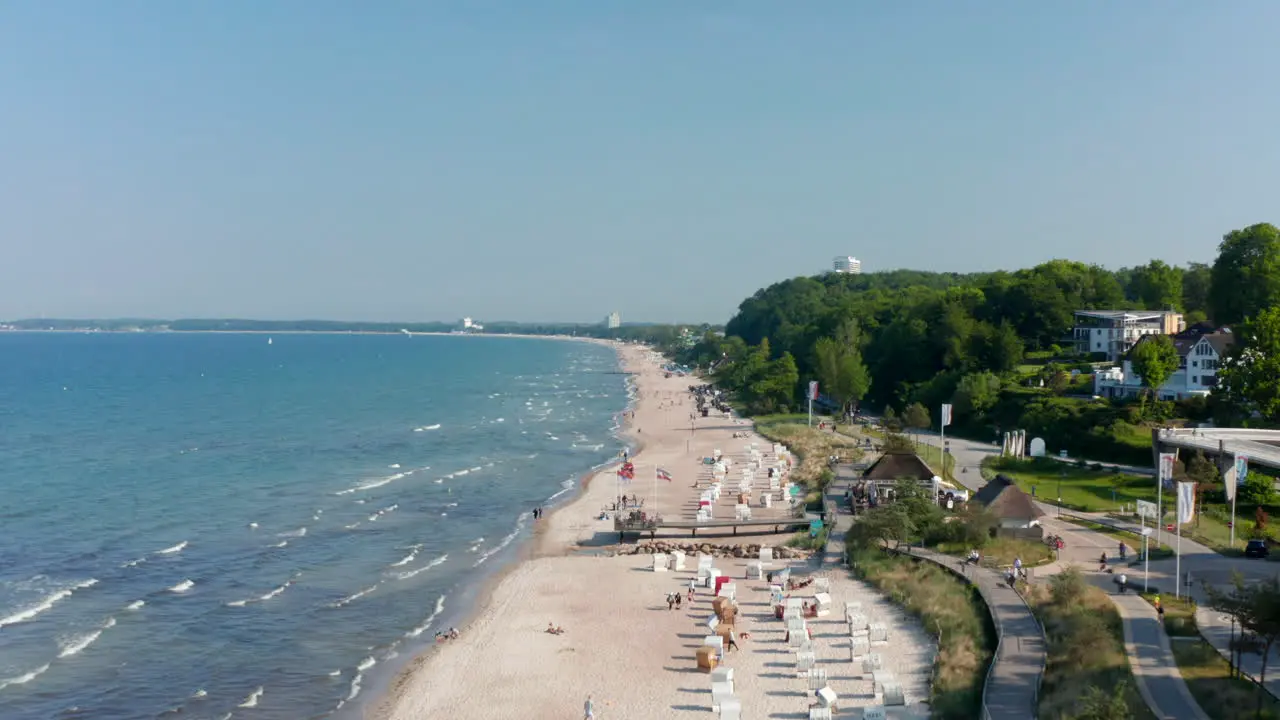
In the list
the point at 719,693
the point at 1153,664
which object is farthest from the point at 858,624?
the point at 1153,664

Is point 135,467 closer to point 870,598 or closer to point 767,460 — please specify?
point 767,460

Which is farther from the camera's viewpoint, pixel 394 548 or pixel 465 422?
pixel 465 422

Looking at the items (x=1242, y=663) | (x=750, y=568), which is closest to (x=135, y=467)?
(x=750, y=568)

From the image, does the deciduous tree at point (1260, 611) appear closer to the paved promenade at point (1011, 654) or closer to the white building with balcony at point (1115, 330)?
the paved promenade at point (1011, 654)

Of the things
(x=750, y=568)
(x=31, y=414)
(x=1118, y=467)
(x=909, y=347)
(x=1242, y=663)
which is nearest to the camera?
(x=1242, y=663)

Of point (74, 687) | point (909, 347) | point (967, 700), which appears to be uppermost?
point (909, 347)

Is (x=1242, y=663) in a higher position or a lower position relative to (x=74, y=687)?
higher

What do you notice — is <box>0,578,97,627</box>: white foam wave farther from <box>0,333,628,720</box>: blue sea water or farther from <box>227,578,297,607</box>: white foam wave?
<box>227,578,297,607</box>: white foam wave
